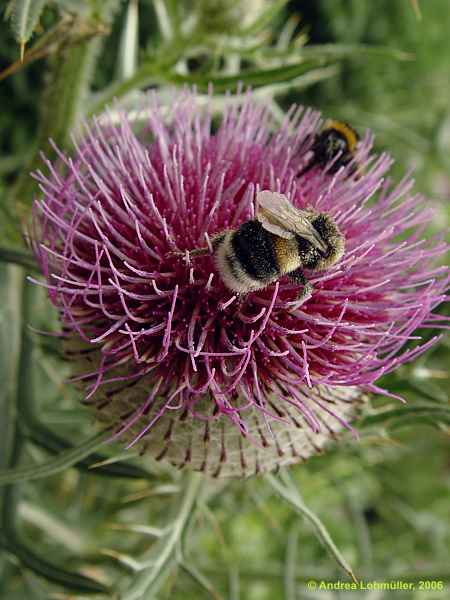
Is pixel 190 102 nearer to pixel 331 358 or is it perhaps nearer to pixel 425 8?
pixel 331 358

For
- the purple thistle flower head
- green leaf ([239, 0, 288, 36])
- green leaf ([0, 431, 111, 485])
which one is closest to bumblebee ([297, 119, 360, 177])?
the purple thistle flower head

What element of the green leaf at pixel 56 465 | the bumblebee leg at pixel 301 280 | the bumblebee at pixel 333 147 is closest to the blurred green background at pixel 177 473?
the bumblebee at pixel 333 147

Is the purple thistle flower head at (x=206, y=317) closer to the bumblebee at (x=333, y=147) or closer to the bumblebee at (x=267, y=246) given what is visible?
the bumblebee at (x=267, y=246)

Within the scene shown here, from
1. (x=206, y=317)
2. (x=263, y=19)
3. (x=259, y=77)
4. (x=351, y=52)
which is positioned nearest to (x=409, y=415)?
(x=206, y=317)

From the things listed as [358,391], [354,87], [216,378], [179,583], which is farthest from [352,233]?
[354,87]

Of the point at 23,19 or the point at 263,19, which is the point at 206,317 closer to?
the point at 23,19

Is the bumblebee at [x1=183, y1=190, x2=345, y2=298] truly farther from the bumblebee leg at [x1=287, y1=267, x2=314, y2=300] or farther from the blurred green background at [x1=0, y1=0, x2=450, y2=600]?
the blurred green background at [x1=0, y1=0, x2=450, y2=600]
